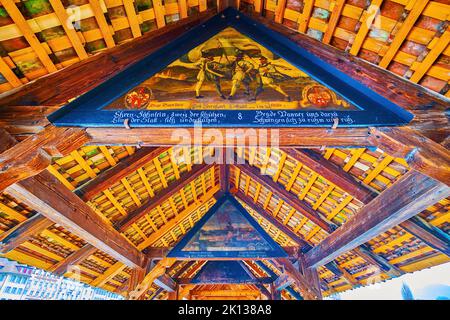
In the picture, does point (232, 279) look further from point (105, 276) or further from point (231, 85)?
point (231, 85)

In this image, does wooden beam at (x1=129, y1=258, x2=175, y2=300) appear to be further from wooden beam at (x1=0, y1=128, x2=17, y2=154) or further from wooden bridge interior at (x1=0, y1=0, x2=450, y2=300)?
wooden beam at (x1=0, y1=128, x2=17, y2=154)

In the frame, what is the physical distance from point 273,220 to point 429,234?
3889 millimetres

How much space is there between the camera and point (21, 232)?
11.0 feet

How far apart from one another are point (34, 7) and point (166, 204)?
486cm

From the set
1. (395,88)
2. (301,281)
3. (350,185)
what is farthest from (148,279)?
(395,88)

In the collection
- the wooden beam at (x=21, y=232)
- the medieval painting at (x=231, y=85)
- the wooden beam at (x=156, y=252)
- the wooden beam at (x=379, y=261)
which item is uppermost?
the medieval painting at (x=231, y=85)

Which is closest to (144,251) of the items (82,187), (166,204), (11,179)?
(166,204)

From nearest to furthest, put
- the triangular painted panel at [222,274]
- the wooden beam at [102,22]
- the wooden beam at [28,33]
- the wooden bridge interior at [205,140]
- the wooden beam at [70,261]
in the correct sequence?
the wooden beam at [28,33], the wooden bridge interior at [205,140], the wooden beam at [102,22], the wooden beam at [70,261], the triangular painted panel at [222,274]

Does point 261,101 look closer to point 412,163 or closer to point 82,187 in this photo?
point 412,163

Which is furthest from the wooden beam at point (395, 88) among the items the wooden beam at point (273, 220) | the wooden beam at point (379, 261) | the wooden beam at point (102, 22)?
the wooden beam at point (273, 220)

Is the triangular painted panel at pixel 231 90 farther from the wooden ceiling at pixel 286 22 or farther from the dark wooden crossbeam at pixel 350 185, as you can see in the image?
the dark wooden crossbeam at pixel 350 185

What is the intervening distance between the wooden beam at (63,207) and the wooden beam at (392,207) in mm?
4276

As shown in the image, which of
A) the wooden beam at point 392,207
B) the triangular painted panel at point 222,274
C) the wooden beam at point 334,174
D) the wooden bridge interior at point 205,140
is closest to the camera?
the wooden bridge interior at point 205,140

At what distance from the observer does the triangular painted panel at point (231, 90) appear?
2.41 m
